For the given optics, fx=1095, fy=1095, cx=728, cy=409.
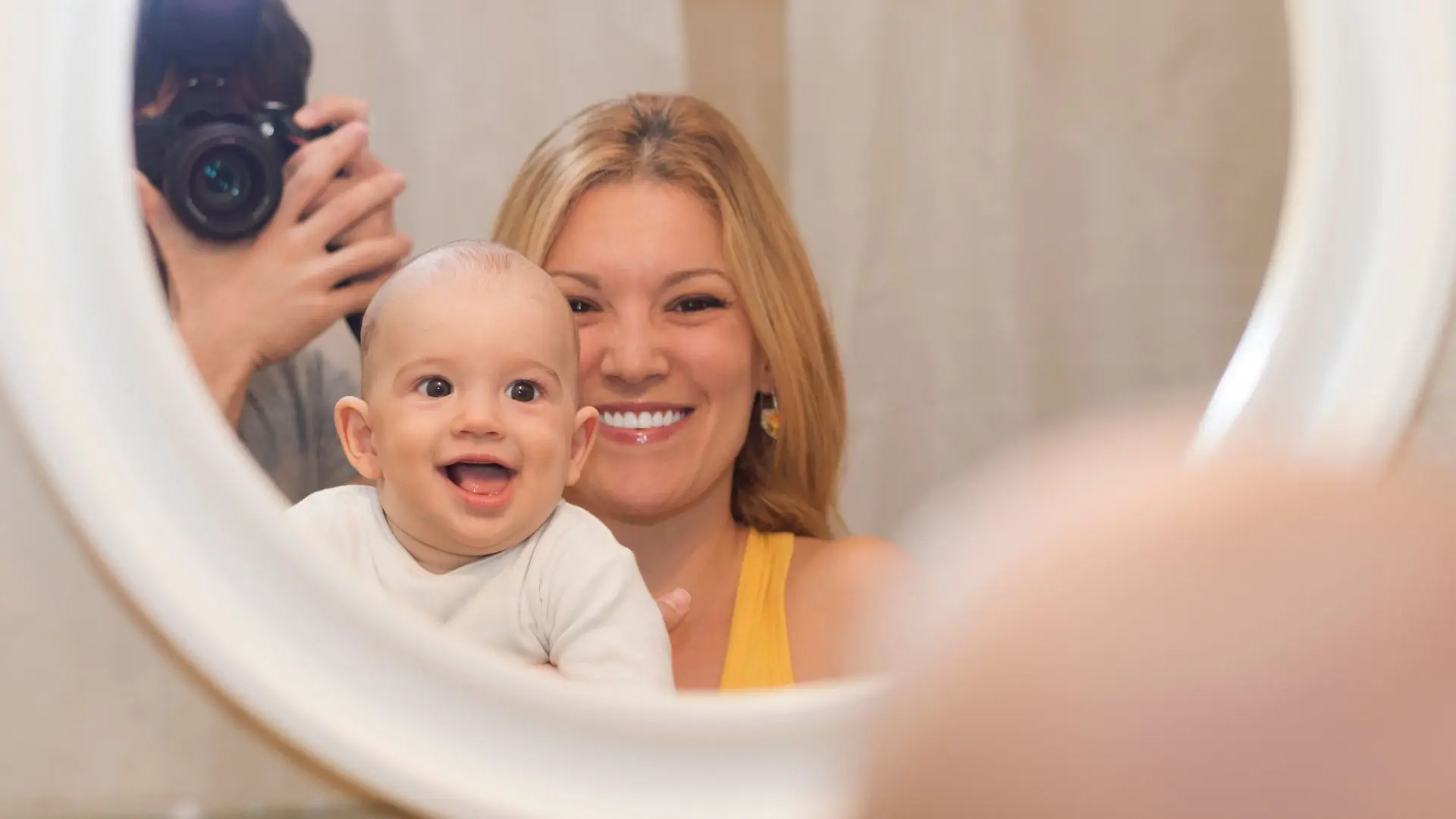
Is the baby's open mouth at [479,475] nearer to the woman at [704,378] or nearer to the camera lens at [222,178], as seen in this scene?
the woman at [704,378]

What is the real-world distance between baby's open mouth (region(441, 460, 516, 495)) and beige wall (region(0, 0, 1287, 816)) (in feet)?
0.38

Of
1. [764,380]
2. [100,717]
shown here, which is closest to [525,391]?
[764,380]

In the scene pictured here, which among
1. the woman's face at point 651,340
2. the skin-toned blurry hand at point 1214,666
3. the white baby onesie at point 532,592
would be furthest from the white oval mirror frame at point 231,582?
the skin-toned blurry hand at point 1214,666

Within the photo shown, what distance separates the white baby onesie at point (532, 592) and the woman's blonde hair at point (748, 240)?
91mm

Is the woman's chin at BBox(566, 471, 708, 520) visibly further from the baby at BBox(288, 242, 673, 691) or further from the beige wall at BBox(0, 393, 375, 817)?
the beige wall at BBox(0, 393, 375, 817)

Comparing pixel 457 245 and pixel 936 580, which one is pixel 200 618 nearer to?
pixel 457 245

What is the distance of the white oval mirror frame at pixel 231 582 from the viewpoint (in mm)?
497

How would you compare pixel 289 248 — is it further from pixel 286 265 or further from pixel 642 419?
pixel 642 419

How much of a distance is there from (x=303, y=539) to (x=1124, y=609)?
0.40 metres

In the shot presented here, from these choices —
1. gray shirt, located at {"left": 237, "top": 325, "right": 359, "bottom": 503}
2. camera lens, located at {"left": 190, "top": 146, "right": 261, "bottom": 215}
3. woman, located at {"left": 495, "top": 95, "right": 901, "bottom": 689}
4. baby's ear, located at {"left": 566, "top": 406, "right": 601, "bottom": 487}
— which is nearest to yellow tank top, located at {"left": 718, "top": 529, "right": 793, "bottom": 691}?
woman, located at {"left": 495, "top": 95, "right": 901, "bottom": 689}

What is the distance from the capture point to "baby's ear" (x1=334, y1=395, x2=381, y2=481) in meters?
0.54

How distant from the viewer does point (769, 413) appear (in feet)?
1.93

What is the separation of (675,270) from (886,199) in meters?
0.12

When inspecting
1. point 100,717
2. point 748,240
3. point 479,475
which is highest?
point 748,240
